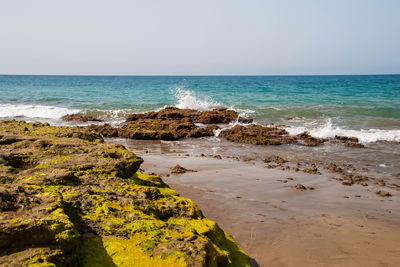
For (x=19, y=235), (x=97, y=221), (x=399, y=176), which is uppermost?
(x=19, y=235)

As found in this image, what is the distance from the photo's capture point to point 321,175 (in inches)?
306

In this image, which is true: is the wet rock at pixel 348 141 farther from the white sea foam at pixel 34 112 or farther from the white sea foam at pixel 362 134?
the white sea foam at pixel 34 112

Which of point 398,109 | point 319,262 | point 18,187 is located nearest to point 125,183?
point 18,187

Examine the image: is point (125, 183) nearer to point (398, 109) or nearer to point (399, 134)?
point (399, 134)

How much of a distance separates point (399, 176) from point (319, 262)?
5.47 m

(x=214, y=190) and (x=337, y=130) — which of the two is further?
(x=337, y=130)

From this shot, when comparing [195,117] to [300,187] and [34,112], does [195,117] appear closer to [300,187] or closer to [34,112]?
[300,187]

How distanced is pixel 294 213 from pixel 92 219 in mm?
3600

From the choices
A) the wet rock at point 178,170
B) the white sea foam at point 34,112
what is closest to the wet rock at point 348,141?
the wet rock at point 178,170

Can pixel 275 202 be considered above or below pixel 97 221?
below

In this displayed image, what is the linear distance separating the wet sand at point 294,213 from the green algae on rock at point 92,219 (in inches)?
49.5

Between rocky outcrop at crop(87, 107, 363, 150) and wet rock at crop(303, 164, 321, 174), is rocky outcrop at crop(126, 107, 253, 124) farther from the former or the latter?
wet rock at crop(303, 164, 321, 174)

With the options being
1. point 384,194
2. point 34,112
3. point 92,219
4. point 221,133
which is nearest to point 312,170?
point 384,194

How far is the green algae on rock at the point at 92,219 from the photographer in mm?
2061
